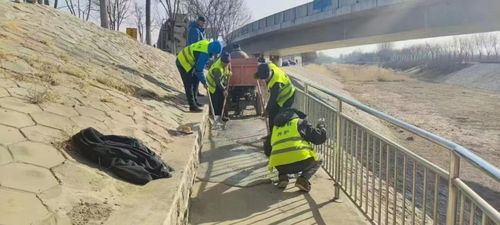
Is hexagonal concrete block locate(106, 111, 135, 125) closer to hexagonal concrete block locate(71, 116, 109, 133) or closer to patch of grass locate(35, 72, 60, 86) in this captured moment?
hexagonal concrete block locate(71, 116, 109, 133)

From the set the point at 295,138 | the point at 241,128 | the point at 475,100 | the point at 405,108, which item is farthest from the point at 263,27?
the point at 295,138

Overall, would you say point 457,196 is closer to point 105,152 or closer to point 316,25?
point 105,152

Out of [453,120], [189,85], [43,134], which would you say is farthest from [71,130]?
[453,120]

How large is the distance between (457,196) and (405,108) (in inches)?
980

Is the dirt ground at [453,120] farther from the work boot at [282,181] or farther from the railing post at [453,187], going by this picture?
the railing post at [453,187]

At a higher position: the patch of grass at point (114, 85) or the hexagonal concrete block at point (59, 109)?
the patch of grass at point (114, 85)

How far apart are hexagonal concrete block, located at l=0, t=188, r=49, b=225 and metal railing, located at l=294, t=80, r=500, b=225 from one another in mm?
2461

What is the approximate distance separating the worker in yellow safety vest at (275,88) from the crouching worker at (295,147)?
1085 millimetres

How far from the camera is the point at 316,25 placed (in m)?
25.6

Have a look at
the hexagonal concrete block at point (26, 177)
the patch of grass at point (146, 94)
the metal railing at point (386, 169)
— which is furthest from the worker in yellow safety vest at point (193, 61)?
the hexagonal concrete block at point (26, 177)

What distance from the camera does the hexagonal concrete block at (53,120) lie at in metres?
3.98

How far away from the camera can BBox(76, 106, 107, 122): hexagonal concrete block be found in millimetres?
4621

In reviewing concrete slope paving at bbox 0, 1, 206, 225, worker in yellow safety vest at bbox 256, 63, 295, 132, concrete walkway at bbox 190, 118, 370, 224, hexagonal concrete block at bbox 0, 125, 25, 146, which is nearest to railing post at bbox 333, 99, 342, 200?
concrete walkway at bbox 190, 118, 370, 224

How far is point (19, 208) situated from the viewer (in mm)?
2717
